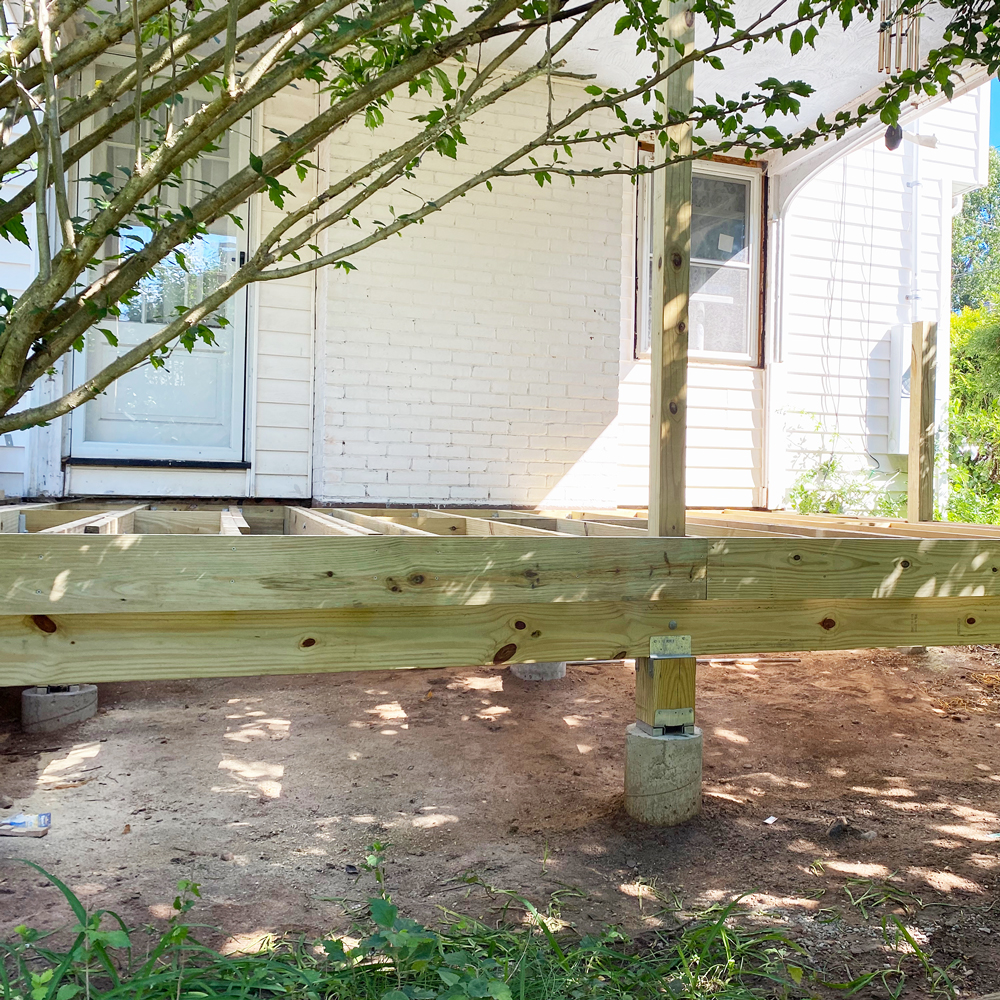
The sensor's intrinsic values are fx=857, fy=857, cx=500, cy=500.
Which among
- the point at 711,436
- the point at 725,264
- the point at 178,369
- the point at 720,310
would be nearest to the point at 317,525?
the point at 178,369

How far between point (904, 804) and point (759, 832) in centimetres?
71

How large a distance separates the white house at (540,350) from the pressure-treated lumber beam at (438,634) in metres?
3.56

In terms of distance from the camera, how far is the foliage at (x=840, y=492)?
25.1 feet

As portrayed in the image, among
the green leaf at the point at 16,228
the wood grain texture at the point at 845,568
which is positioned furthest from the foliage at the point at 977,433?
the green leaf at the point at 16,228

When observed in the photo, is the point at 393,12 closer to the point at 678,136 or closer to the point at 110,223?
the point at 110,223

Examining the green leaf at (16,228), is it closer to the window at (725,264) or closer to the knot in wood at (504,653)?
the knot in wood at (504,653)

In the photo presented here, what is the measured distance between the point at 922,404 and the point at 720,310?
9.77 feet

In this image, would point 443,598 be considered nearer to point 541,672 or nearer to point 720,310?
point 541,672

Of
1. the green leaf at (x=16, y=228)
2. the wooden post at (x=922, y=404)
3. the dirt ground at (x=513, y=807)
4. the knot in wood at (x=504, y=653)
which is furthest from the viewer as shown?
the wooden post at (x=922, y=404)

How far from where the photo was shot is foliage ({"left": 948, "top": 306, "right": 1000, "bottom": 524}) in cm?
528

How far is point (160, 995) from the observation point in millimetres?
1784

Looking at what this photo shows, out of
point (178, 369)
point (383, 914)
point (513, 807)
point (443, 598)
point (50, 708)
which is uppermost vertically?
point (178, 369)

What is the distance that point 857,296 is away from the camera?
8.05 meters

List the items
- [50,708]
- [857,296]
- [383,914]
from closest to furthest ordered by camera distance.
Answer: [383,914] < [50,708] < [857,296]
